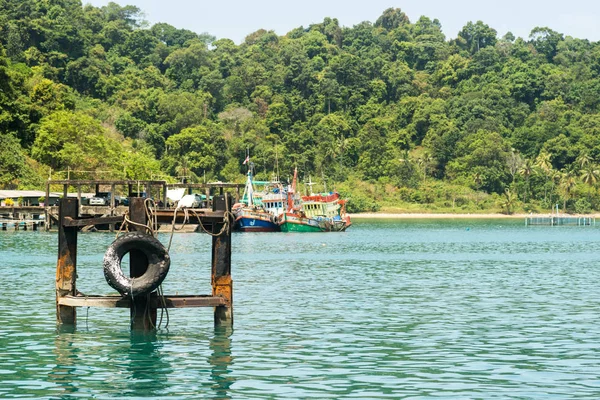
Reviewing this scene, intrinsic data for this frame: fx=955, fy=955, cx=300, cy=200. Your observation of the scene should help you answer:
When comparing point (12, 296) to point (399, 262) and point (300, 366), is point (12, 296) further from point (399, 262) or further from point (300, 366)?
point (399, 262)

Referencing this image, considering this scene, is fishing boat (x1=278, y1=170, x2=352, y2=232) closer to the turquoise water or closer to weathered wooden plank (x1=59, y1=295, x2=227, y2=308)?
the turquoise water

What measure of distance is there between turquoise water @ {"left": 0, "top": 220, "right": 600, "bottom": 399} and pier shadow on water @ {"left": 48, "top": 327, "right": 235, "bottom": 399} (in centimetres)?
5

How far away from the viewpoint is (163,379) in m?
24.3

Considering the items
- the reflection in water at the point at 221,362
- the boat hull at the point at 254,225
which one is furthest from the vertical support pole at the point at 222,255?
the boat hull at the point at 254,225

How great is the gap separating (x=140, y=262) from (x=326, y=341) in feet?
20.8

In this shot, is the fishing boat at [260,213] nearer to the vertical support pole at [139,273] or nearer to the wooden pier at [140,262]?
the vertical support pole at [139,273]

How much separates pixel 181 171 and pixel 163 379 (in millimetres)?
158052

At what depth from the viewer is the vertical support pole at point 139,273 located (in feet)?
94.9

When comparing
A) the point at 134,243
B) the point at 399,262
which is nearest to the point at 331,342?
the point at 134,243

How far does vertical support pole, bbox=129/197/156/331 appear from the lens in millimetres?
28938

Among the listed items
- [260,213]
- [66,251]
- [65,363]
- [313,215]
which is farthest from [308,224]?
[65,363]

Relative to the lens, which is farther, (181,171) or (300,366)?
(181,171)

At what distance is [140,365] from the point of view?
2619 centimetres

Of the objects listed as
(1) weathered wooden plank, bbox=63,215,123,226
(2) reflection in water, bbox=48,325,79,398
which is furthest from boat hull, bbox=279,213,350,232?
(1) weathered wooden plank, bbox=63,215,123,226
